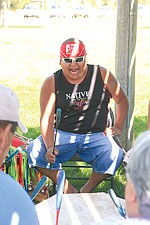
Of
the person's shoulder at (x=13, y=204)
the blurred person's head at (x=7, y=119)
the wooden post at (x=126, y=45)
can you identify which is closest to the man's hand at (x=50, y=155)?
the wooden post at (x=126, y=45)

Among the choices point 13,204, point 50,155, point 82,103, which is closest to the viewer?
point 13,204

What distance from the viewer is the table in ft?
10.1

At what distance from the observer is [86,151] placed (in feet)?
12.7

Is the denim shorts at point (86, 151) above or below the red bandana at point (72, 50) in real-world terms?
below

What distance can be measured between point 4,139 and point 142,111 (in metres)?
5.67

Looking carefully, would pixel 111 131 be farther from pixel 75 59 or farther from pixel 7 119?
pixel 7 119

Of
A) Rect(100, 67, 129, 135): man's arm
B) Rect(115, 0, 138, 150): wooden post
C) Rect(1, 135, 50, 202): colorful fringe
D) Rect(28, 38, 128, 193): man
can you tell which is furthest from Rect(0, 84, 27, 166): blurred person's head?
Rect(115, 0, 138, 150): wooden post

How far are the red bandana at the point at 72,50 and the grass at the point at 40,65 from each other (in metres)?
1.21

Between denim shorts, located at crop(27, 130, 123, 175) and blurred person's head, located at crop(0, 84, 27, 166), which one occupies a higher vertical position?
blurred person's head, located at crop(0, 84, 27, 166)

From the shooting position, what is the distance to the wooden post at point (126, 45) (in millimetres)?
4508

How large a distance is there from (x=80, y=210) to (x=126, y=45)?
1.85 metres

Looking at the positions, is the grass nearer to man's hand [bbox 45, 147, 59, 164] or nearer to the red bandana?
man's hand [bbox 45, 147, 59, 164]

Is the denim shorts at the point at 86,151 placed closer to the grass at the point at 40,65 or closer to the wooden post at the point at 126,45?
the grass at the point at 40,65

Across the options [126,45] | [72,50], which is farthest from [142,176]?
[126,45]
